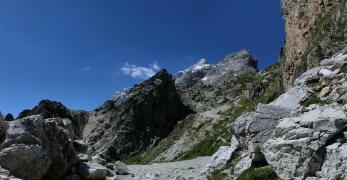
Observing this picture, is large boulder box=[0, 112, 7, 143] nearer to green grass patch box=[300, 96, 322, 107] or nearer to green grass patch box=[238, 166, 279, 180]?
green grass patch box=[238, 166, 279, 180]

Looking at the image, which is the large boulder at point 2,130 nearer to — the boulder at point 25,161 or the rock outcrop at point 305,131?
the boulder at point 25,161

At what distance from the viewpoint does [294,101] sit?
103ft

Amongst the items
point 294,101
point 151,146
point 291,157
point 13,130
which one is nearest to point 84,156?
point 13,130

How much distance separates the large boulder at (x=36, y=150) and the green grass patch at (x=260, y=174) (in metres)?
12.9

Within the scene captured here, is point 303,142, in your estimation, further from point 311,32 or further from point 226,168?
point 311,32

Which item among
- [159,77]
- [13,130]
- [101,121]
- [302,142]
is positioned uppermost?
[159,77]

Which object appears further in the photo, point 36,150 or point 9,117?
point 9,117

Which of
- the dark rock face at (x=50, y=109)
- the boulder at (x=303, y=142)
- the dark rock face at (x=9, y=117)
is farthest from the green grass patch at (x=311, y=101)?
the dark rock face at (x=9, y=117)

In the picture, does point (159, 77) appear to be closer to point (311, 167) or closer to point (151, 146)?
point (151, 146)

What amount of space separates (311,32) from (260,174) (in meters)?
42.2

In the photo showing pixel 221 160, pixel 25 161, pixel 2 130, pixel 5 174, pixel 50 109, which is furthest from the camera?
pixel 50 109

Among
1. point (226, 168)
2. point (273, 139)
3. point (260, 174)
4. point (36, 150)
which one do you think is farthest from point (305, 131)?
point (36, 150)

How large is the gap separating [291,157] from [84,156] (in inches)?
757

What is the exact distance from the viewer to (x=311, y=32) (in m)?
61.1
